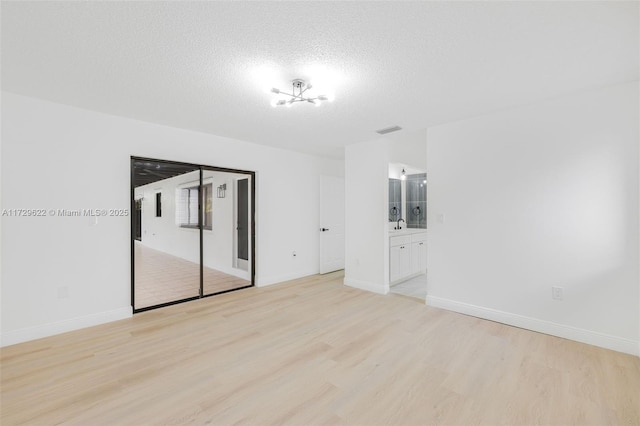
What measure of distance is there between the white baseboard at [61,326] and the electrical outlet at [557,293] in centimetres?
489

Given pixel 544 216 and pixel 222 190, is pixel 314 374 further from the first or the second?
pixel 222 190

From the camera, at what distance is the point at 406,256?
509 centimetres

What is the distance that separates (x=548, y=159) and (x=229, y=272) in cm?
528

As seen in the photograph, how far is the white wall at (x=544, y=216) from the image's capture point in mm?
2576

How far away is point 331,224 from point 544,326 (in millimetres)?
3825

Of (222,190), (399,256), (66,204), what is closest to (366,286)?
(399,256)

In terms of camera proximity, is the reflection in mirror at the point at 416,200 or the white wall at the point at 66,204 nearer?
the white wall at the point at 66,204

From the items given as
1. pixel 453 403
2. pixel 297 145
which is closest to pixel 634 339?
pixel 453 403

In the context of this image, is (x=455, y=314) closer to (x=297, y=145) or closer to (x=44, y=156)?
(x=297, y=145)

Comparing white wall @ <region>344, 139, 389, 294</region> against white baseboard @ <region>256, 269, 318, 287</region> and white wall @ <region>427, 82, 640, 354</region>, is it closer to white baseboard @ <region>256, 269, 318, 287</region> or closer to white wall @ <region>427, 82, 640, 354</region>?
white wall @ <region>427, 82, 640, 354</region>

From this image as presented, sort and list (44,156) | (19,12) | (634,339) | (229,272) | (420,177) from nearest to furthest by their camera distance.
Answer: (19,12), (634,339), (44,156), (229,272), (420,177)

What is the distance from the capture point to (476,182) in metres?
3.44

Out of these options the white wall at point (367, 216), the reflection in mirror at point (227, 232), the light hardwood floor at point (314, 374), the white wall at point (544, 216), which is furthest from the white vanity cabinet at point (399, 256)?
the reflection in mirror at point (227, 232)

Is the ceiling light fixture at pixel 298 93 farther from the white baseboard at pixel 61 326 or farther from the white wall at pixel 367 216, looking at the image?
the white baseboard at pixel 61 326
